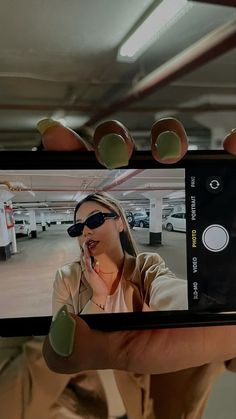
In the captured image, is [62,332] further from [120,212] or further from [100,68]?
[100,68]

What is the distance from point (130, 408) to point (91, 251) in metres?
0.22

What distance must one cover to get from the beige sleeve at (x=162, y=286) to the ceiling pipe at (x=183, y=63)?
53cm

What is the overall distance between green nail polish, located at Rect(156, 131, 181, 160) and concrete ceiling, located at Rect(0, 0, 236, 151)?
1.69 ft

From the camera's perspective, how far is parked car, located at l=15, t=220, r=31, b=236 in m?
0.35

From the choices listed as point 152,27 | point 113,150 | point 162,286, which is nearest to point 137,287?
point 162,286

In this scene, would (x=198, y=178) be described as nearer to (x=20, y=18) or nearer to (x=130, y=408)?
(x=130, y=408)

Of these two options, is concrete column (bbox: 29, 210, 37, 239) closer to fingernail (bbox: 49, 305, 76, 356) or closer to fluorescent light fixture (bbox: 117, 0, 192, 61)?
fingernail (bbox: 49, 305, 76, 356)

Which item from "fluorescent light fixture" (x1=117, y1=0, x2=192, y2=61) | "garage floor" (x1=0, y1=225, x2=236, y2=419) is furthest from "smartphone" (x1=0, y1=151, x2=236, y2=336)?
"fluorescent light fixture" (x1=117, y1=0, x2=192, y2=61)

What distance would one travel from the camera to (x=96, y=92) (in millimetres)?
1434

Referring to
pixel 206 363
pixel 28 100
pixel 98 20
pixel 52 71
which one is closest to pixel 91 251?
pixel 206 363

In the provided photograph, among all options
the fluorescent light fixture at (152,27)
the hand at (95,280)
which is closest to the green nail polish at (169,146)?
the hand at (95,280)

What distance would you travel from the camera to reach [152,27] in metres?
1.03

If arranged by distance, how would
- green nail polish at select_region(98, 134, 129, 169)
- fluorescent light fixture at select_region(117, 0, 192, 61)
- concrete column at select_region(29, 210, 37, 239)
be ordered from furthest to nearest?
1. fluorescent light fixture at select_region(117, 0, 192, 61)
2. concrete column at select_region(29, 210, 37, 239)
3. green nail polish at select_region(98, 134, 129, 169)

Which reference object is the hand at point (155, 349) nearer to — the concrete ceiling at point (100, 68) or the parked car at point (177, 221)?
the parked car at point (177, 221)
